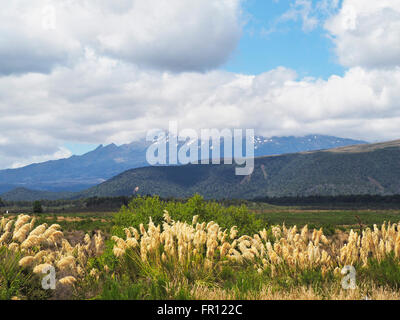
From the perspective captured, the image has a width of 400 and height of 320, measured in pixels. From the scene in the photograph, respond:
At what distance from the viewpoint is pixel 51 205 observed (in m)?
136

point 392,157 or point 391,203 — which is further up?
point 392,157

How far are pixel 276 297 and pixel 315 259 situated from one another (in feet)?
8.71

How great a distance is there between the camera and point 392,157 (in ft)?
614

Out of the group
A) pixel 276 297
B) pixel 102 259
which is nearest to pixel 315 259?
pixel 276 297

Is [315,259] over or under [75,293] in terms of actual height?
over

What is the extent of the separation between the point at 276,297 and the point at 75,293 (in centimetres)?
452
